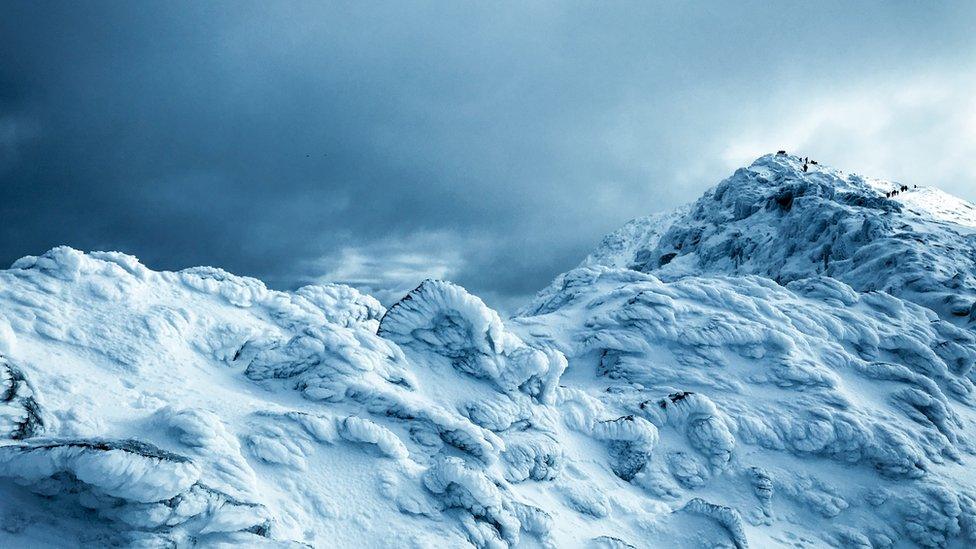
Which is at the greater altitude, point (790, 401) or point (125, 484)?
point (790, 401)

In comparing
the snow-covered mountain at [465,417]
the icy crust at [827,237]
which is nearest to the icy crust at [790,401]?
the snow-covered mountain at [465,417]

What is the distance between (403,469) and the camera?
1109cm

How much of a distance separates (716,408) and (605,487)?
6.85 meters

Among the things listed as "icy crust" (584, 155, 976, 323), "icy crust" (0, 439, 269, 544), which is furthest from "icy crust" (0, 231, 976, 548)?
"icy crust" (584, 155, 976, 323)

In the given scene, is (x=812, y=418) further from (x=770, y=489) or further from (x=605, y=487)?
(x=605, y=487)

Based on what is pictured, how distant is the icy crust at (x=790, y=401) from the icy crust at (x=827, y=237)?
650 inches

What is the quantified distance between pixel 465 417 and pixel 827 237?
190 feet

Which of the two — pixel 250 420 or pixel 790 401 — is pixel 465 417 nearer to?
pixel 250 420

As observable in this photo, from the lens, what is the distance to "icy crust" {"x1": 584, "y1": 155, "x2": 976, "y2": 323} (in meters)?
42.5

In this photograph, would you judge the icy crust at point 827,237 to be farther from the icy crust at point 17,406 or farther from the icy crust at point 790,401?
the icy crust at point 17,406

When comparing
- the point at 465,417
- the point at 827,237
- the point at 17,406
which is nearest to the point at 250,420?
the point at 17,406

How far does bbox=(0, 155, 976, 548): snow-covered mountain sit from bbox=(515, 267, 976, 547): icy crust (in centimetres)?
9

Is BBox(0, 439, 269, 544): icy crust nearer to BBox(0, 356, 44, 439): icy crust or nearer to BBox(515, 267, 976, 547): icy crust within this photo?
BBox(0, 356, 44, 439): icy crust

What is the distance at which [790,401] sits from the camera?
20.3 metres
